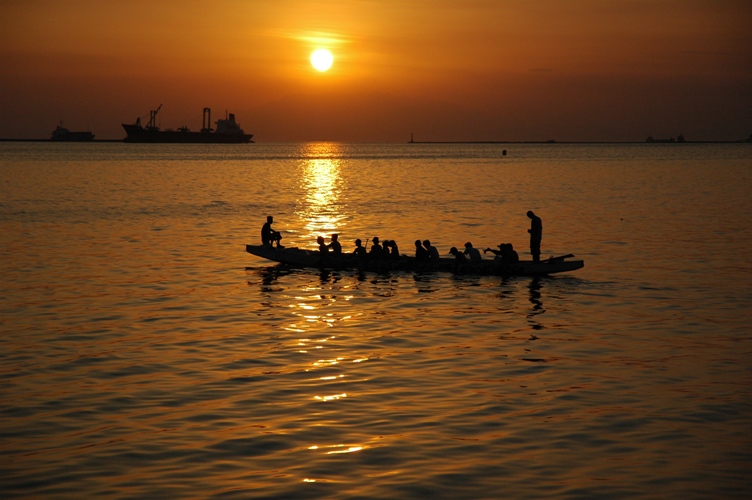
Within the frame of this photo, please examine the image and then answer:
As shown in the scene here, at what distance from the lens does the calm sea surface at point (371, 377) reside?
459 inches

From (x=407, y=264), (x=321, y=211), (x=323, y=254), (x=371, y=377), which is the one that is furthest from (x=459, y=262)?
(x=321, y=211)

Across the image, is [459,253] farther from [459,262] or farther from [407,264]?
[407,264]

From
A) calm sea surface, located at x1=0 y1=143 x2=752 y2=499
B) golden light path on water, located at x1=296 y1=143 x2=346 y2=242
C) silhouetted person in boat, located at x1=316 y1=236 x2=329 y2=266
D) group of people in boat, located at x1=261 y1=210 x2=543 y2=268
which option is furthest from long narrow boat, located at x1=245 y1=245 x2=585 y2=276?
golden light path on water, located at x1=296 y1=143 x2=346 y2=242

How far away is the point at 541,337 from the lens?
20.3m

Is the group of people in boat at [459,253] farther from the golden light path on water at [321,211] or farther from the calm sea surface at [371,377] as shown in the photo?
the golden light path on water at [321,211]

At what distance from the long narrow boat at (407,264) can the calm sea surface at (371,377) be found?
22.6 inches

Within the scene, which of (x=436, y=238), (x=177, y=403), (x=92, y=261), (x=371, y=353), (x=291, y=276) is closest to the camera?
(x=177, y=403)

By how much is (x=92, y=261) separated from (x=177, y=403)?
69.6 feet

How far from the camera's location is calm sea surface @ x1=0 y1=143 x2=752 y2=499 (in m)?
11.6

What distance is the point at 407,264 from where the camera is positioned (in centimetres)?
3072

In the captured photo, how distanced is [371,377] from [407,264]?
14494 mm

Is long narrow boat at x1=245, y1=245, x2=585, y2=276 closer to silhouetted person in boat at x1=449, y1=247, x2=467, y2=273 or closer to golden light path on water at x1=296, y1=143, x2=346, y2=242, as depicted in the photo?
silhouetted person in boat at x1=449, y1=247, x2=467, y2=273

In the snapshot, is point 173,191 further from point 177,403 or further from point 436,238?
point 177,403

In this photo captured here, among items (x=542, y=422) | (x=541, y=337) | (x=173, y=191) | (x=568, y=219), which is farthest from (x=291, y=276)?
(x=173, y=191)
